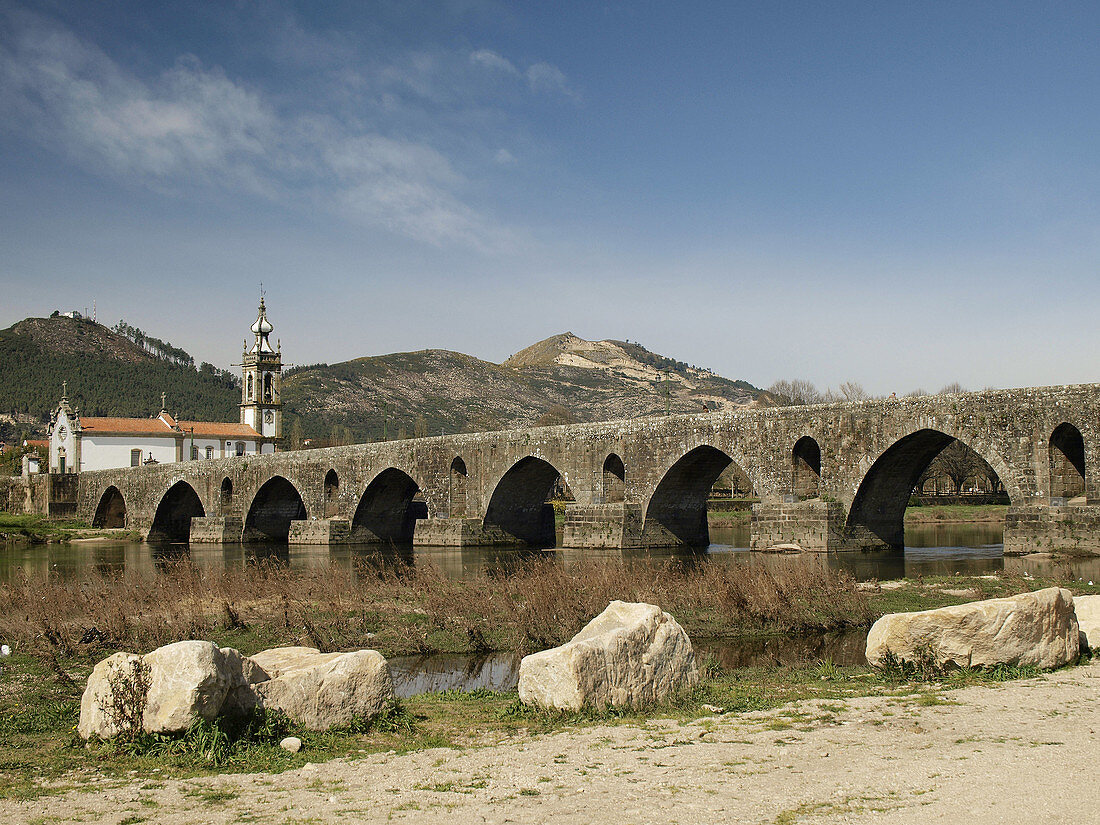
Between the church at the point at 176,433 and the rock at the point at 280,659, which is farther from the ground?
the church at the point at 176,433

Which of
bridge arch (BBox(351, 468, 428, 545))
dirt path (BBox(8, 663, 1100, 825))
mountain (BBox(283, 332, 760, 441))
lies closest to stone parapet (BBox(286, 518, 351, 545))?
bridge arch (BBox(351, 468, 428, 545))

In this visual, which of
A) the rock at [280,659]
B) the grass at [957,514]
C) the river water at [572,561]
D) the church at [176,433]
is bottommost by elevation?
the river water at [572,561]

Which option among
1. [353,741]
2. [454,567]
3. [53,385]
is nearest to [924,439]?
[454,567]

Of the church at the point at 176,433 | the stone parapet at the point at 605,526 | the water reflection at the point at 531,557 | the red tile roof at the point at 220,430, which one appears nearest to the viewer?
the water reflection at the point at 531,557

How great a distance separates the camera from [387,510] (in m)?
47.5

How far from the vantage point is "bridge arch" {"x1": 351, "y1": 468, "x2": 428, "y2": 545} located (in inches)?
1811

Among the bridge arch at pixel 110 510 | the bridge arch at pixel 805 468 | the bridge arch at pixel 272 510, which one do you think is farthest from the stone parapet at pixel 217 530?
the bridge arch at pixel 805 468

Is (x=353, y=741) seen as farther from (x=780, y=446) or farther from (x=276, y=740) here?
(x=780, y=446)

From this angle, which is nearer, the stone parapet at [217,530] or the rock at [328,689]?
the rock at [328,689]

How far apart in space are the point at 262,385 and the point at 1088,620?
3410 inches

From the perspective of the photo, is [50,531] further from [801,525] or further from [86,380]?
[86,380]

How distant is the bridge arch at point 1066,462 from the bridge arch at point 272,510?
3684 centimetres

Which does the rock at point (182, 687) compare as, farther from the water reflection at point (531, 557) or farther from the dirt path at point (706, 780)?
the water reflection at point (531, 557)

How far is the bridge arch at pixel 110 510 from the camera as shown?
64.8 meters
